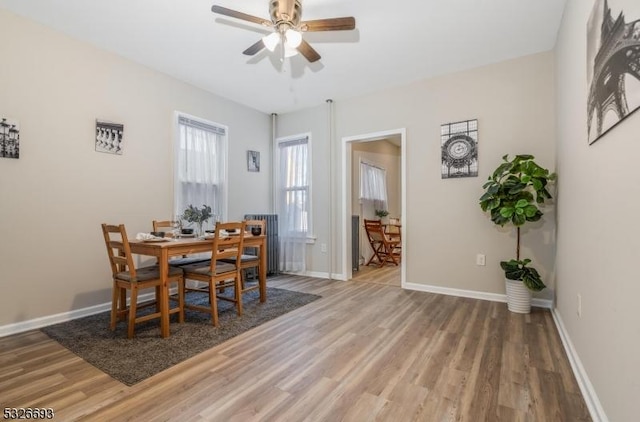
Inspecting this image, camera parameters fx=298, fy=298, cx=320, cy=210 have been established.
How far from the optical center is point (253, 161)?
467 cm

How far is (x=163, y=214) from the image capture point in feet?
11.4

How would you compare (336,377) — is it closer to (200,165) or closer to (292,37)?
(292,37)

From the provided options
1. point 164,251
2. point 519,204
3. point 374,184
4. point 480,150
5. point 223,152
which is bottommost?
point 164,251

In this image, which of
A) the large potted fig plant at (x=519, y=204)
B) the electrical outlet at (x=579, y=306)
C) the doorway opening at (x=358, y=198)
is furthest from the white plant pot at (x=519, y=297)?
the doorway opening at (x=358, y=198)

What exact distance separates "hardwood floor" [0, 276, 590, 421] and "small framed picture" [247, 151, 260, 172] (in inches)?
106

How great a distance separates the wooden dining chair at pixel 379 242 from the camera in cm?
533

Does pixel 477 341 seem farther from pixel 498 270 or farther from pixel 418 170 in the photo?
pixel 418 170

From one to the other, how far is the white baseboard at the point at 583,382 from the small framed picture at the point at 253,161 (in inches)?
160

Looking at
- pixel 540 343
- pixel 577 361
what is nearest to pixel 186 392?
pixel 577 361

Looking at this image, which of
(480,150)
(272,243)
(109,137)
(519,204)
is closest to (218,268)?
(109,137)

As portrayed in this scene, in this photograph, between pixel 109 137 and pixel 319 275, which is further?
pixel 319 275

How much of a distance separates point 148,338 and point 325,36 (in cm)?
298

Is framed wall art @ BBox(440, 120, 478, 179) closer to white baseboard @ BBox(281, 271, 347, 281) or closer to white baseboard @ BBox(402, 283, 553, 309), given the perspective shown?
white baseboard @ BBox(402, 283, 553, 309)

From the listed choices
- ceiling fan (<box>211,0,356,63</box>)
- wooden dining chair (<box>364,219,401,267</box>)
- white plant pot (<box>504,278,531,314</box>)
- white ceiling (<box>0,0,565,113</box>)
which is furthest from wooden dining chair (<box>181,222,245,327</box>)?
wooden dining chair (<box>364,219,401,267</box>)
